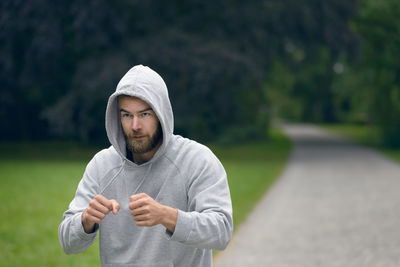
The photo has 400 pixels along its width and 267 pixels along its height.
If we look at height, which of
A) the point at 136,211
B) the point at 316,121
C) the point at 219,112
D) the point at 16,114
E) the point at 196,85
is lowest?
the point at 316,121

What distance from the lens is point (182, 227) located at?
2.03 metres

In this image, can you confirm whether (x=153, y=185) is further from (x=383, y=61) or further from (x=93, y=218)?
(x=383, y=61)

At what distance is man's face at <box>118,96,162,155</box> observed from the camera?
2232 millimetres

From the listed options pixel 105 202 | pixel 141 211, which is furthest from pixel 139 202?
pixel 105 202

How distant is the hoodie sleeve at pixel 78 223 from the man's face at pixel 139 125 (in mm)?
263

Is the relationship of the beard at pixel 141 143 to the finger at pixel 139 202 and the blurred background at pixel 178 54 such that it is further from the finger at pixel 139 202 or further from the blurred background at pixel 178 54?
the blurred background at pixel 178 54

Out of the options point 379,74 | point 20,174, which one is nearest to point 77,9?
point 20,174

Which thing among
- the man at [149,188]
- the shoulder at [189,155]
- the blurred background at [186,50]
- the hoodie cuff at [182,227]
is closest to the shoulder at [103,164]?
the man at [149,188]

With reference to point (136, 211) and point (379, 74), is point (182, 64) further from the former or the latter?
point (136, 211)

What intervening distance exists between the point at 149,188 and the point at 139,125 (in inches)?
10.8

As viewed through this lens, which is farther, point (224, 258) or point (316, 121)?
point (316, 121)

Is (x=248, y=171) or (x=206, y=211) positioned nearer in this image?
(x=206, y=211)

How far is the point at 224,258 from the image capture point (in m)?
5.88

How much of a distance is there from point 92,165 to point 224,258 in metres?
3.78
